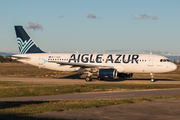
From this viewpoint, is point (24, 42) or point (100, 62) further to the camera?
point (24, 42)

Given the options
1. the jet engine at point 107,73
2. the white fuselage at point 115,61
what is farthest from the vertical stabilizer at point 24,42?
the jet engine at point 107,73

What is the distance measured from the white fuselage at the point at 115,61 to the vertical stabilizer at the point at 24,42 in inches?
77.5

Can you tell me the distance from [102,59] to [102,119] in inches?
1033

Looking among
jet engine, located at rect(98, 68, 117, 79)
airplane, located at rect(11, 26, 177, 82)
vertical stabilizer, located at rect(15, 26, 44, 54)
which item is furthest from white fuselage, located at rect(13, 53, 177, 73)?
jet engine, located at rect(98, 68, 117, 79)

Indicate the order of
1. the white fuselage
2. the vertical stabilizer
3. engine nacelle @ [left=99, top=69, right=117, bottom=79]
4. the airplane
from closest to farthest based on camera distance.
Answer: engine nacelle @ [left=99, top=69, right=117, bottom=79] → the airplane → the white fuselage → the vertical stabilizer

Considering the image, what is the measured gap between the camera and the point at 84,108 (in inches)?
494

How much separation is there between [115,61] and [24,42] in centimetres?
1719

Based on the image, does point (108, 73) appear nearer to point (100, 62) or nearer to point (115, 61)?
point (115, 61)

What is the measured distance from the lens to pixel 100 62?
117 feet

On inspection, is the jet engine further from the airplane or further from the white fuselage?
the white fuselage

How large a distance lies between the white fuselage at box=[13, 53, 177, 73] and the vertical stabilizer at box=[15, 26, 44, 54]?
1969mm

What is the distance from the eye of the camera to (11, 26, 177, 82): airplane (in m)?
33.9

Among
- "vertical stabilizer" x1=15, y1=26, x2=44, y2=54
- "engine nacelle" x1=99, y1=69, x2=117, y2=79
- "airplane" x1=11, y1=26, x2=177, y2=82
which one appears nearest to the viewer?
"engine nacelle" x1=99, y1=69, x2=117, y2=79

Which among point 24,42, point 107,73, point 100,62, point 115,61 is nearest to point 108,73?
point 107,73
